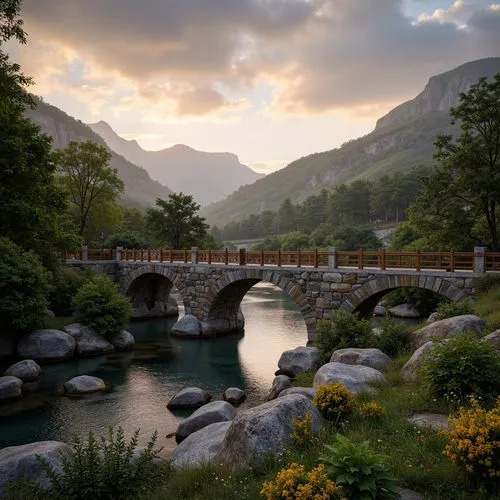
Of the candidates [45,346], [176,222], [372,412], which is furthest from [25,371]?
[176,222]

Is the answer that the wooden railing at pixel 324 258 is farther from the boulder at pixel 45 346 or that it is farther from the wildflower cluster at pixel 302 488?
the wildflower cluster at pixel 302 488

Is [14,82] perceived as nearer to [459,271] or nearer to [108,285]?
[108,285]

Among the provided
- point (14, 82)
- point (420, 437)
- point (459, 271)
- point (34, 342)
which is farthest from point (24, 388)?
point (459, 271)

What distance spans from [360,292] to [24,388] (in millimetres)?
17353

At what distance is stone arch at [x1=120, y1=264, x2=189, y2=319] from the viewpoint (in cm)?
4025

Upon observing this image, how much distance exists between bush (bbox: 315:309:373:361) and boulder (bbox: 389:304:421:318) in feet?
80.8

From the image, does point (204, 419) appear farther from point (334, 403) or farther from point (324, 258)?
point (324, 258)

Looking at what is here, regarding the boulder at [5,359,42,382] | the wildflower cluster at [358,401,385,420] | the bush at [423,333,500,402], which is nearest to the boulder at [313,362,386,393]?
the bush at [423,333,500,402]

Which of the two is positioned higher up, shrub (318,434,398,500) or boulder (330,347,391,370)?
shrub (318,434,398,500)

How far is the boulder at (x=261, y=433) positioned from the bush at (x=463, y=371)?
275cm

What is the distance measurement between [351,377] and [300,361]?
9525 mm

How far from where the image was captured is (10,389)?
19.1 meters

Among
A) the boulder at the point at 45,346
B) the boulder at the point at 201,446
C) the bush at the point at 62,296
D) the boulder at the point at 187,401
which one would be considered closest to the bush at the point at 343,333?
the boulder at the point at 187,401

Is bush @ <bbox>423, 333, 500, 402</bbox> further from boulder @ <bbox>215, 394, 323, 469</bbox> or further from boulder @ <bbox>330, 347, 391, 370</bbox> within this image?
boulder @ <bbox>330, 347, 391, 370</bbox>
